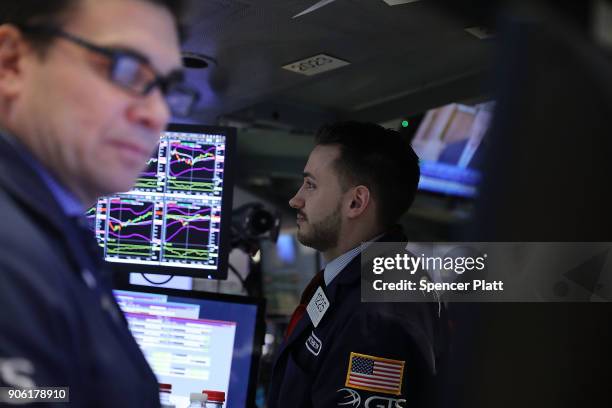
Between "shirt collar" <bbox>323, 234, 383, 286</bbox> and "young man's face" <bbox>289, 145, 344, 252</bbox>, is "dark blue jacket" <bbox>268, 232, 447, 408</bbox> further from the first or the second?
"young man's face" <bbox>289, 145, 344, 252</bbox>

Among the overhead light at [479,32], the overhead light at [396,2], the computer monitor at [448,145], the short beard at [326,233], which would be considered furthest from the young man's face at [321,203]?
the computer monitor at [448,145]

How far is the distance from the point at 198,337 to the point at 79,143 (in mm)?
1385

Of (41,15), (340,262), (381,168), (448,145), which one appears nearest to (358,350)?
(340,262)

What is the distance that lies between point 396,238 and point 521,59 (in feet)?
5.52

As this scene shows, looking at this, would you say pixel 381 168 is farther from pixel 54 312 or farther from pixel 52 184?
pixel 54 312

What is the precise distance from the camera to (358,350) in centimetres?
164

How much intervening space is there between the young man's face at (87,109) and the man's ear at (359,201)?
1.36 meters

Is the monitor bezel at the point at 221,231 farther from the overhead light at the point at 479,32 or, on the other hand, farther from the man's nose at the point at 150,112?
the man's nose at the point at 150,112

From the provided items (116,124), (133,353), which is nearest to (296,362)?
(133,353)

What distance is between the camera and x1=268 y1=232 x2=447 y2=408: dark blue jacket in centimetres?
162

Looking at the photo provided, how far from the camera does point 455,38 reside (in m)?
2.54

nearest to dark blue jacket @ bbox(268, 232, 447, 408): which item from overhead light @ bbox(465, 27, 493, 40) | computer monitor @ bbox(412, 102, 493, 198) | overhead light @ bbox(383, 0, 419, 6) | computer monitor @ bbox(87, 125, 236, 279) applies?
computer monitor @ bbox(87, 125, 236, 279)

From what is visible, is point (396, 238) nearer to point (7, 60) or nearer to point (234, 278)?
point (234, 278)

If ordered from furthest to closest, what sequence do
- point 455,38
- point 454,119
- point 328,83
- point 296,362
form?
point 454,119 → point 328,83 → point 455,38 → point 296,362
